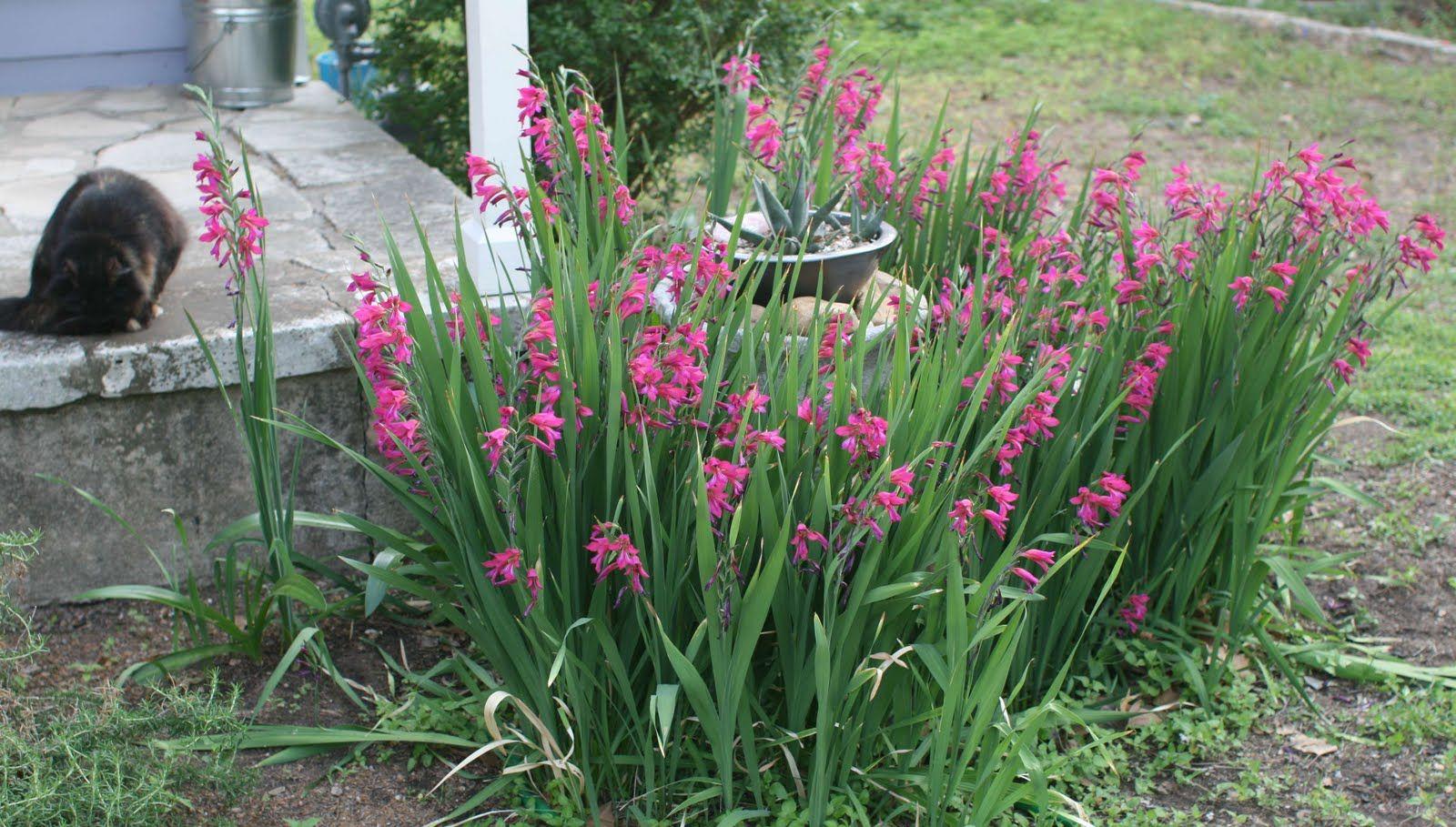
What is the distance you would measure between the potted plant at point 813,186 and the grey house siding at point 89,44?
3311 millimetres

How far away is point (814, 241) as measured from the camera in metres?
2.93

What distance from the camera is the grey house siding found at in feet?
18.0

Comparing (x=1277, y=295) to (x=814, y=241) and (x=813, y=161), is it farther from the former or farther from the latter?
(x=813, y=161)

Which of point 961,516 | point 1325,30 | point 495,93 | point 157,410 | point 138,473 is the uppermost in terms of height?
point 495,93

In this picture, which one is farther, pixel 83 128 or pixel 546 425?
pixel 83 128

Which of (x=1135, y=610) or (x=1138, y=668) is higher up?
(x=1135, y=610)

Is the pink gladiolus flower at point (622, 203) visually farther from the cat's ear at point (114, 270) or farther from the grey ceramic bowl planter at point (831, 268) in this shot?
the cat's ear at point (114, 270)

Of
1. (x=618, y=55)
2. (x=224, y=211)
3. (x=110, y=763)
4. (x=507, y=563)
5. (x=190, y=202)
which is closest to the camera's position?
(x=507, y=563)

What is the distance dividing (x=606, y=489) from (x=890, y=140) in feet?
5.29

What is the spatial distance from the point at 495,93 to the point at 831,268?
90cm

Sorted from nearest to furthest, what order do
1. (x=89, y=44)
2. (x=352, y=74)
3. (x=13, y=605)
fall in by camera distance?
(x=13, y=605) → (x=89, y=44) → (x=352, y=74)

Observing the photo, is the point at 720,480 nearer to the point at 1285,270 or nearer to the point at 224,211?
the point at 224,211

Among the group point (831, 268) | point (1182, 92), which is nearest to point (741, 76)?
point (831, 268)

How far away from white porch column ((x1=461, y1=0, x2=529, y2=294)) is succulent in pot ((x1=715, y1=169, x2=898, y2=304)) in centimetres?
55
